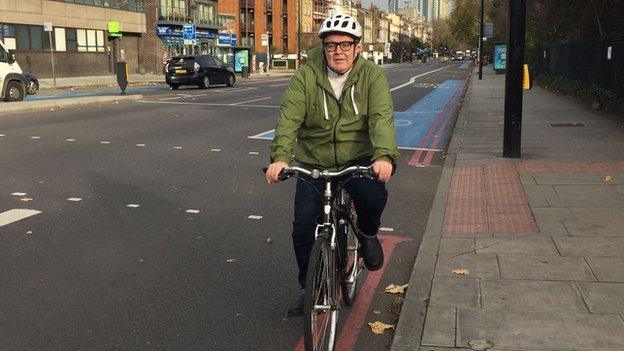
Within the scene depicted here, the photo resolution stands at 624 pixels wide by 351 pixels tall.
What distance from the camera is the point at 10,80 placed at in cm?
2023

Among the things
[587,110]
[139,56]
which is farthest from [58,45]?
[587,110]

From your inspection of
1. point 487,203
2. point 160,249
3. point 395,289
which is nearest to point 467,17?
point 487,203

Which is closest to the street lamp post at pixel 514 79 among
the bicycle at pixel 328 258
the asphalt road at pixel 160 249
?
the asphalt road at pixel 160 249

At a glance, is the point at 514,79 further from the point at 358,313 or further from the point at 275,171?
the point at 275,171

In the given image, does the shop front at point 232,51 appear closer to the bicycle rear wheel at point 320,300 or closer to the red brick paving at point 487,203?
the red brick paving at point 487,203

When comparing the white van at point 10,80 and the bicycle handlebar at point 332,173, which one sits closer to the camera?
the bicycle handlebar at point 332,173

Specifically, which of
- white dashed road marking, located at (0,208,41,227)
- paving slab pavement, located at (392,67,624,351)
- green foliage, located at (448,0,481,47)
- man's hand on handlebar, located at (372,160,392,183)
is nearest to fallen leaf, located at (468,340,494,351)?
paving slab pavement, located at (392,67,624,351)

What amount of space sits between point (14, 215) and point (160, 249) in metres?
2.07

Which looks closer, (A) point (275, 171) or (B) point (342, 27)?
(A) point (275, 171)

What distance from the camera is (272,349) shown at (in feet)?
11.8

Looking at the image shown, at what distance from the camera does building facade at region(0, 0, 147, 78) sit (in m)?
35.9

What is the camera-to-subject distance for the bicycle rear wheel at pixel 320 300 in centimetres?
304

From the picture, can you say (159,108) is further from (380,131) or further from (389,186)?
(380,131)

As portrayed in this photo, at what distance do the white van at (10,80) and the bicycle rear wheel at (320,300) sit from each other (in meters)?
19.7
